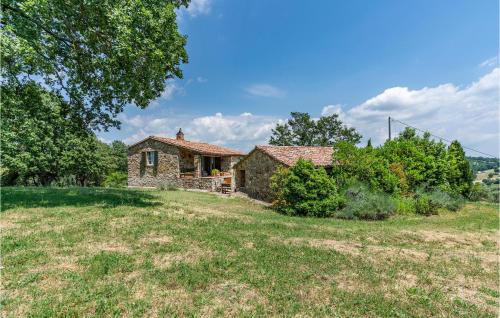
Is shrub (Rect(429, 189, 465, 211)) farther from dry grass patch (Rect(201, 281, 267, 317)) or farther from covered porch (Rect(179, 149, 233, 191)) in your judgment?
dry grass patch (Rect(201, 281, 267, 317))

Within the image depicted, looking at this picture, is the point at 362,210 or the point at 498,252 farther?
the point at 362,210

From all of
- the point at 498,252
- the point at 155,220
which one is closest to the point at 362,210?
the point at 498,252

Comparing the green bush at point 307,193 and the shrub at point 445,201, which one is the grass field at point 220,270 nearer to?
the green bush at point 307,193

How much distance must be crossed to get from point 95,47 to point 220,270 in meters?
9.61

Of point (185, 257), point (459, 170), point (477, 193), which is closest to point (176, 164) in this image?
point (185, 257)

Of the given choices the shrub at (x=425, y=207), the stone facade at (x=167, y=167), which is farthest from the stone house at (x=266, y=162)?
the shrub at (x=425, y=207)

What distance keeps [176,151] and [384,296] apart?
24.7 metres

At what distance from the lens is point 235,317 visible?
12.9 ft

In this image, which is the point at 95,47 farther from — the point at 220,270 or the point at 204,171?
the point at 204,171

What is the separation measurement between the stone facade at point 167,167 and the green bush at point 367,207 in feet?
45.0

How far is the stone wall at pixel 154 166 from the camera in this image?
1082 inches

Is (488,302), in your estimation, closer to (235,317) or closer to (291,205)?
(235,317)

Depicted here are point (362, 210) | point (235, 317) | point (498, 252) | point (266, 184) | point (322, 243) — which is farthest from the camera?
point (266, 184)

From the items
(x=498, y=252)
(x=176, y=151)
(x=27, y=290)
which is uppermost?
(x=176, y=151)
